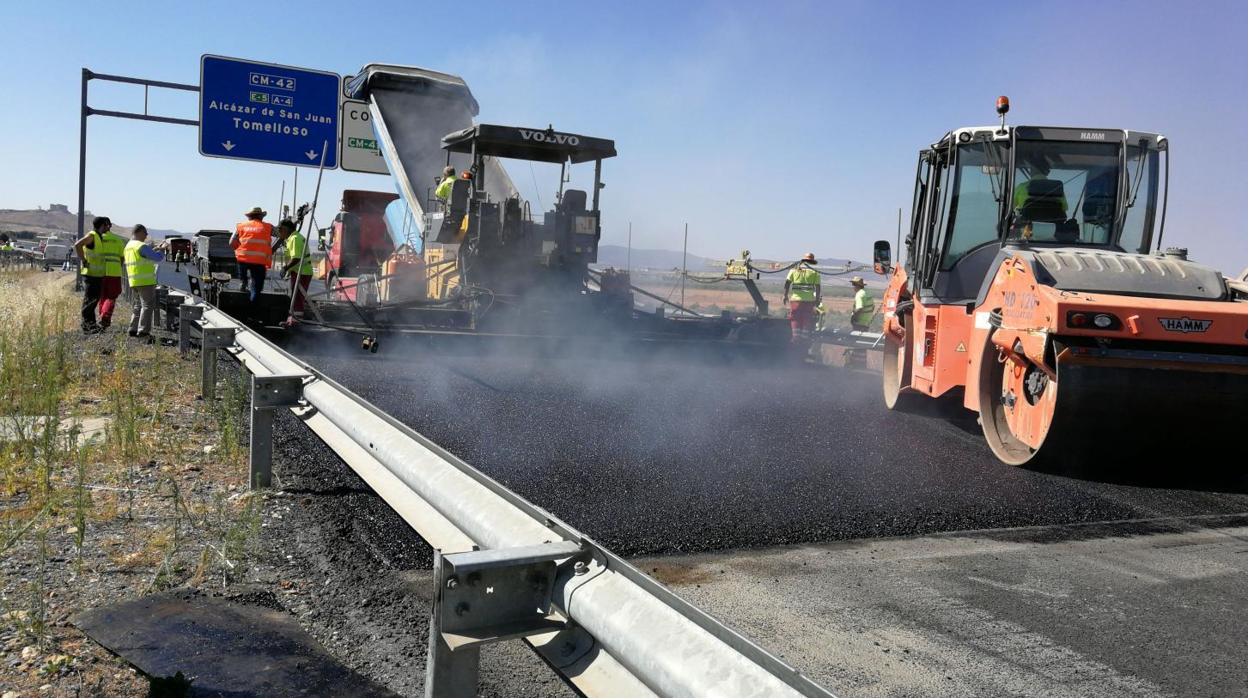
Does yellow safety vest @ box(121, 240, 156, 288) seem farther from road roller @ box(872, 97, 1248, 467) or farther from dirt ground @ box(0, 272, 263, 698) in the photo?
road roller @ box(872, 97, 1248, 467)

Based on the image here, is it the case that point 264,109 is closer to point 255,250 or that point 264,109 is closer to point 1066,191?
point 255,250

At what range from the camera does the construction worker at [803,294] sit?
1474 cm

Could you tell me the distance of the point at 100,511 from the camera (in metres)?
4.25

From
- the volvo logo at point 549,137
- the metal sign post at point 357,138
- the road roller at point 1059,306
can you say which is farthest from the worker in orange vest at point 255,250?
the road roller at point 1059,306

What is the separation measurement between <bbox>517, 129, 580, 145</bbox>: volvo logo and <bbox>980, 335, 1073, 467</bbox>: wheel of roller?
7319 mm

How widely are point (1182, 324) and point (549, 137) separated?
8.46 m

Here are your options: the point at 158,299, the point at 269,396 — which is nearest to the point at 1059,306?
the point at 269,396

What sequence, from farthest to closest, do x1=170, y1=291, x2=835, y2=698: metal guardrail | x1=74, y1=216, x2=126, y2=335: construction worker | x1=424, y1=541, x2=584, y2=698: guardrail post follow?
x1=74, y1=216, x2=126, y2=335: construction worker < x1=424, y1=541, x2=584, y2=698: guardrail post < x1=170, y1=291, x2=835, y2=698: metal guardrail

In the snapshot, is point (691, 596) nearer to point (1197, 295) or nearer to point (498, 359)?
point (1197, 295)

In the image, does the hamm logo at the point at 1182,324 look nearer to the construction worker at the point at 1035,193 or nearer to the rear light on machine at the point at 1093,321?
the rear light on machine at the point at 1093,321

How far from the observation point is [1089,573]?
4254 mm

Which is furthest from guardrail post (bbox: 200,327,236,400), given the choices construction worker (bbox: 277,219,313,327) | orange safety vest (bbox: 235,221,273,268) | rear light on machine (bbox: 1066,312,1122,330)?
rear light on machine (bbox: 1066,312,1122,330)

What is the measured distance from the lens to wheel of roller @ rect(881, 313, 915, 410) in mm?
8406

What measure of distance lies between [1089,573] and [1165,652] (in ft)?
3.02
